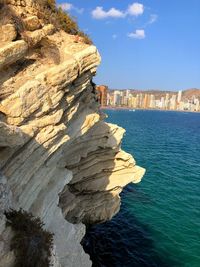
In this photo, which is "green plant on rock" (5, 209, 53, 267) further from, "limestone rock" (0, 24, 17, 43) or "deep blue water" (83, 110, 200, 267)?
"deep blue water" (83, 110, 200, 267)

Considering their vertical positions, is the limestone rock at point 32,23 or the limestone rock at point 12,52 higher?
the limestone rock at point 32,23

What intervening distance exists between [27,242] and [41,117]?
6870mm

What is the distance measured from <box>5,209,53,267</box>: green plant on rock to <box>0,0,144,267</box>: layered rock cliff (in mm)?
305

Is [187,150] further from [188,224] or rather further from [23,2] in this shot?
[23,2]

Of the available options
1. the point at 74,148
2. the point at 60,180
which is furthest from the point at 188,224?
the point at 60,180

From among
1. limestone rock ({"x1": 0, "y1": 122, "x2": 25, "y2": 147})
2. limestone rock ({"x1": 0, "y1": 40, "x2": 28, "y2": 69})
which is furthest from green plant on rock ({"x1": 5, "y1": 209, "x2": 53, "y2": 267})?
limestone rock ({"x1": 0, "y1": 40, "x2": 28, "y2": 69})

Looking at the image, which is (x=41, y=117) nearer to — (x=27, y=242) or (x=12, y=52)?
(x=12, y=52)

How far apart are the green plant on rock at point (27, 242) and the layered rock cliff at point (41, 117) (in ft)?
1.00

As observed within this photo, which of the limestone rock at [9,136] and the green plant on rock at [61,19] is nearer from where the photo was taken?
the limestone rock at [9,136]

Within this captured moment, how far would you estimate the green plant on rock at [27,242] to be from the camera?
1202cm

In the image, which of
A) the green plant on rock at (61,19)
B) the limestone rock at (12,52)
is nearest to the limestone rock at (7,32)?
the limestone rock at (12,52)

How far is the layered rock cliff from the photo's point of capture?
49.8 feet

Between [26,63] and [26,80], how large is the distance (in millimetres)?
1529

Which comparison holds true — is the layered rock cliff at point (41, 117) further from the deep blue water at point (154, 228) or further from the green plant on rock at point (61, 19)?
the deep blue water at point (154, 228)
